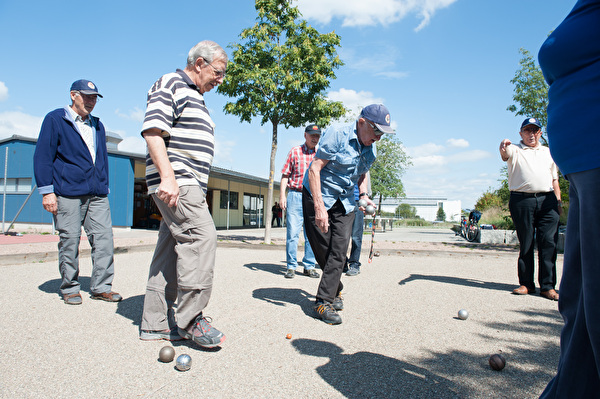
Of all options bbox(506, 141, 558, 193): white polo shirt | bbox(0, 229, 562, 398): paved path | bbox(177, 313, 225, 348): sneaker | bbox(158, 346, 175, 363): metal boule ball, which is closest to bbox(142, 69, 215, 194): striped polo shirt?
bbox(177, 313, 225, 348): sneaker

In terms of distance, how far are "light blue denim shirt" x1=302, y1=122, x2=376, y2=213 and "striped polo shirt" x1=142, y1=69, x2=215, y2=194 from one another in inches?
43.9

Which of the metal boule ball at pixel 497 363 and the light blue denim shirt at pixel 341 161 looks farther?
the light blue denim shirt at pixel 341 161

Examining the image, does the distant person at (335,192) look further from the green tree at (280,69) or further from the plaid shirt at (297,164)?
the green tree at (280,69)

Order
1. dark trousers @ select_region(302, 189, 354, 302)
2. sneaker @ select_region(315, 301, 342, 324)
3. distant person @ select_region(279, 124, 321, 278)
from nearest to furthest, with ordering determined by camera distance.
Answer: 1. sneaker @ select_region(315, 301, 342, 324)
2. dark trousers @ select_region(302, 189, 354, 302)
3. distant person @ select_region(279, 124, 321, 278)

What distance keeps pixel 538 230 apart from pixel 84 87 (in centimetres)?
552

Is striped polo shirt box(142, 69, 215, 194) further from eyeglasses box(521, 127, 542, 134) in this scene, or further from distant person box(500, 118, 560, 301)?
eyeglasses box(521, 127, 542, 134)

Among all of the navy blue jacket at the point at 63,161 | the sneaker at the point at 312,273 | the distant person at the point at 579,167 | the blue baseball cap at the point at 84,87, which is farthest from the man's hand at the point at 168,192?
the sneaker at the point at 312,273

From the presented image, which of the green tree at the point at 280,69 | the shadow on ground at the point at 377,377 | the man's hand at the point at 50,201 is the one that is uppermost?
the green tree at the point at 280,69

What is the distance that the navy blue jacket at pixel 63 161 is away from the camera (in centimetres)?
386

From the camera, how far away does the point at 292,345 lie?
9.25ft

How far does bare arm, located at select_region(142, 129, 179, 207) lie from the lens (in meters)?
2.53

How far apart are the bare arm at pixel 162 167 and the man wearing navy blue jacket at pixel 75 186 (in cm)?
183

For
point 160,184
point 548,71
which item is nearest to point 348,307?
point 160,184

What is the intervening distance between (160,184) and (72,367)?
1.21m
